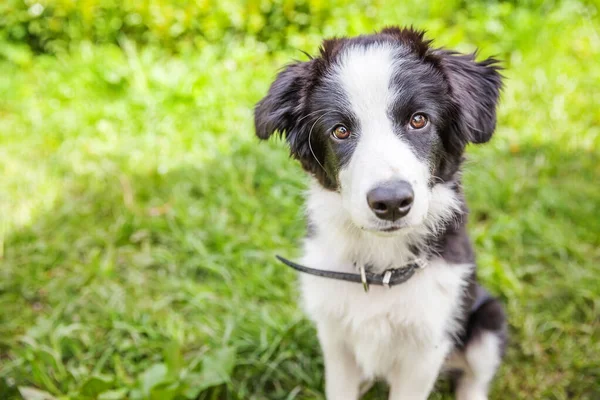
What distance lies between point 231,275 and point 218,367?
2.65 ft

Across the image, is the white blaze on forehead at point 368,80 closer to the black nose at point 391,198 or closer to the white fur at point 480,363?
the black nose at point 391,198

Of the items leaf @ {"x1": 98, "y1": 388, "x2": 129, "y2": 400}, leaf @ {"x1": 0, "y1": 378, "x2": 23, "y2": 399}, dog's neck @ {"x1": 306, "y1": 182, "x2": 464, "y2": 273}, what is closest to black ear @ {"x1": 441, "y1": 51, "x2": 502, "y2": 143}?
dog's neck @ {"x1": 306, "y1": 182, "x2": 464, "y2": 273}

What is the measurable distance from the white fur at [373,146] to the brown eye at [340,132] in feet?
0.17

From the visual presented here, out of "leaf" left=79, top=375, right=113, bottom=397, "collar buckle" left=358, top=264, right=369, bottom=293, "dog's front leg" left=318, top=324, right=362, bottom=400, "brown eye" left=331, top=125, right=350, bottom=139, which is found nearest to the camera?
"brown eye" left=331, top=125, right=350, bottom=139

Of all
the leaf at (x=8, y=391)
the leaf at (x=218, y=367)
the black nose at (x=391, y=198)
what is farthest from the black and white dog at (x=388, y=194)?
the leaf at (x=8, y=391)

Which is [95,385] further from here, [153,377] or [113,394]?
[153,377]

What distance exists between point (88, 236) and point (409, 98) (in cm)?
245

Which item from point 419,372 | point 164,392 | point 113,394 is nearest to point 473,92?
point 419,372

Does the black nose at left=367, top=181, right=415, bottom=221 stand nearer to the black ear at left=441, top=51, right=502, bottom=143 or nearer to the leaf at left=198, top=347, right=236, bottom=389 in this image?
the black ear at left=441, top=51, right=502, bottom=143

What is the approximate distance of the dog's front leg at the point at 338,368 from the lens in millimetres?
2383

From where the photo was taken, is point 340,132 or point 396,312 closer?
point 340,132

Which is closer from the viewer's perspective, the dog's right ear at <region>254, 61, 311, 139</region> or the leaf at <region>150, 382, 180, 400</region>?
the dog's right ear at <region>254, 61, 311, 139</region>

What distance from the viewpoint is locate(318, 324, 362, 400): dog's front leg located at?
238cm

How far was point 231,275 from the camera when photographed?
3330 mm
